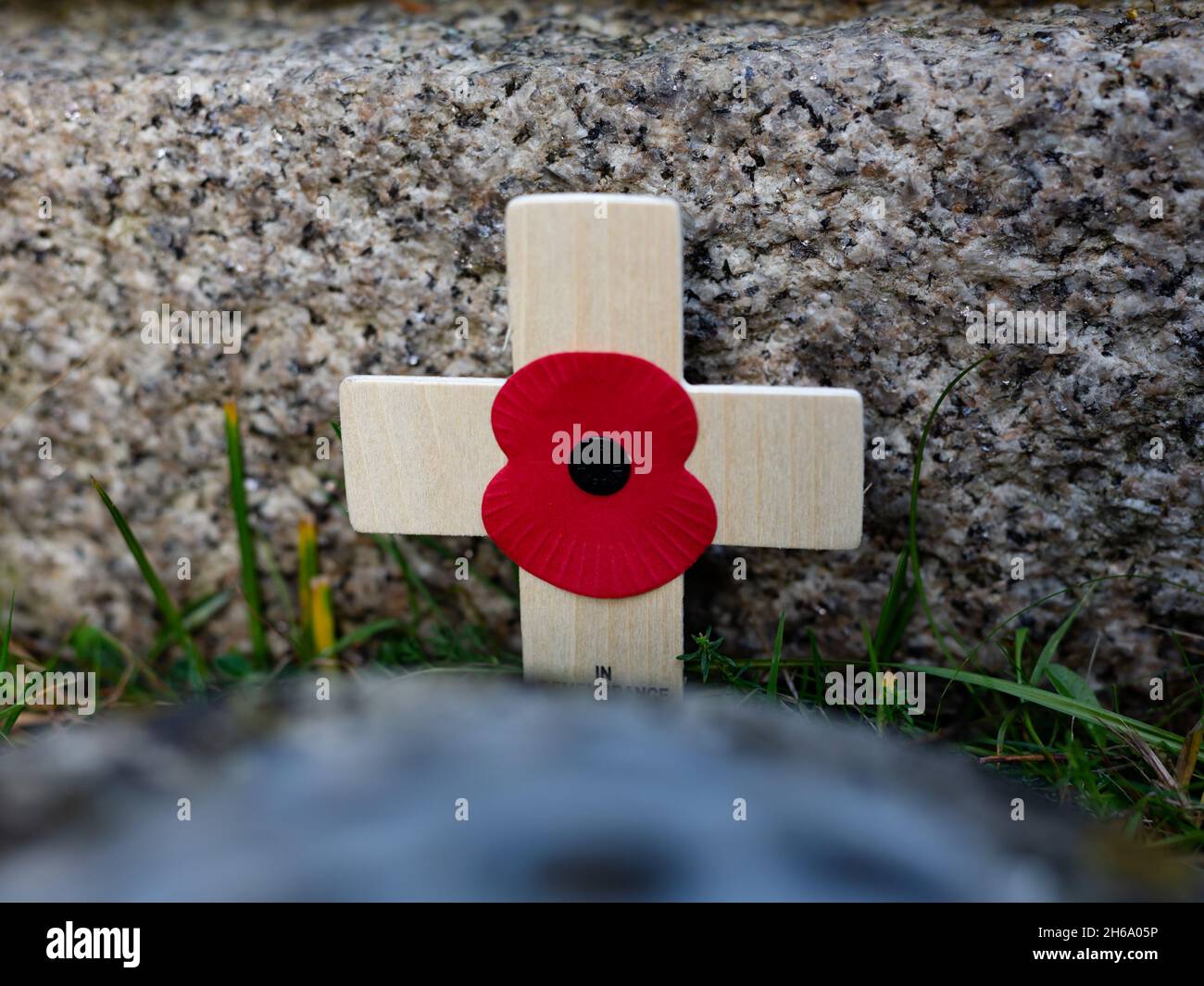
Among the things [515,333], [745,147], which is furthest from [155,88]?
[745,147]

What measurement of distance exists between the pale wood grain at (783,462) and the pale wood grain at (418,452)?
0.30m

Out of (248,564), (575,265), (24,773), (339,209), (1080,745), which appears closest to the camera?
(24,773)

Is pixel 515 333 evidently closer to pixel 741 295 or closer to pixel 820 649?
pixel 741 295

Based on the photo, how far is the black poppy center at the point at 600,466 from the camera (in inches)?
54.9

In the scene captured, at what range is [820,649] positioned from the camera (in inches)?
64.2

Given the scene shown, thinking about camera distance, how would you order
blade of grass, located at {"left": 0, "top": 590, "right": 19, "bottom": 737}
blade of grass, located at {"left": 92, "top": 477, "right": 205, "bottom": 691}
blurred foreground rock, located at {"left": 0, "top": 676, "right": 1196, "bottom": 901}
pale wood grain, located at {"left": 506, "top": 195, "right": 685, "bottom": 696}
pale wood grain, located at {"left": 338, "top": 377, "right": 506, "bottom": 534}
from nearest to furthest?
1. blurred foreground rock, located at {"left": 0, "top": 676, "right": 1196, "bottom": 901}
2. pale wood grain, located at {"left": 506, "top": 195, "right": 685, "bottom": 696}
3. pale wood grain, located at {"left": 338, "top": 377, "right": 506, "bottom": 534}
4. blade of grass, located at {"left": 0, "top": 590, "right": 19, "bottom": 737}
5. blade of grass, located at {"left": 92, "top": 477, "right": 205, "bottom": 691}

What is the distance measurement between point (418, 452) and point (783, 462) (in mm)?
504

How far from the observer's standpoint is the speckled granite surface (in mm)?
1384

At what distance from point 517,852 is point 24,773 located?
49 cm

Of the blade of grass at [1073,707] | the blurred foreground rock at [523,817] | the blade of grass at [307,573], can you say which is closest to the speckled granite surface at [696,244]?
the blade of grass at [307,573]

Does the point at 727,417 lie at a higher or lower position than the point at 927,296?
lower

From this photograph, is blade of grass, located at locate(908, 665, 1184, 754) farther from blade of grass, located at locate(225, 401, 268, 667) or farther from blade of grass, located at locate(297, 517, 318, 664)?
blade of grass, located at locate(225, 401, 268, 667)

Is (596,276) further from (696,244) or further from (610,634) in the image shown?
(610,634)

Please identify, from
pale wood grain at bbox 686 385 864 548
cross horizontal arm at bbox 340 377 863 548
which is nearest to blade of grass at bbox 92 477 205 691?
cross horizontal arm at bbox 340 377 863 548
